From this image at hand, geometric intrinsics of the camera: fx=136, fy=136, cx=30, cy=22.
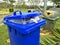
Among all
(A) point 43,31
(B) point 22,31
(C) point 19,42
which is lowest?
(A) point 43,31

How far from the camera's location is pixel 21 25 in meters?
2.57

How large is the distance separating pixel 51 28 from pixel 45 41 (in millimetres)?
1482

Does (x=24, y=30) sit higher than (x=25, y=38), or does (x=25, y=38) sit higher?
(x=24, y=30)

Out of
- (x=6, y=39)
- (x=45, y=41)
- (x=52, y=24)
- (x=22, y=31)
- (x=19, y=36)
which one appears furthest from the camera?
(x=52, y=24)

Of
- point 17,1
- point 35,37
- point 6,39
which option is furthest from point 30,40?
point 17,1

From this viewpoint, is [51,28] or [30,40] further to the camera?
[51,28]

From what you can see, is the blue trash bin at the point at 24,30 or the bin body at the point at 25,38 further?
the bin body at the point at 25,38

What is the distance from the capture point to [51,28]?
6102 millimetres

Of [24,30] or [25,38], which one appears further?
[25,38]

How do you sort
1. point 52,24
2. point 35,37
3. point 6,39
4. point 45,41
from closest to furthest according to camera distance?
point 35,37
point 45,41
point 6,39
point 52,24

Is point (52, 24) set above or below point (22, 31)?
below

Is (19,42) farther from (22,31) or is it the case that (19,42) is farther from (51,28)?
(51,28)

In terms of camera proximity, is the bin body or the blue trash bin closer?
the blue trash bin

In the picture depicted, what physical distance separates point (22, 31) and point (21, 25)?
155mm
